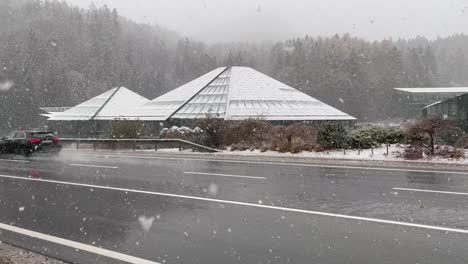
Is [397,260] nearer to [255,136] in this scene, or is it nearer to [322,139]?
[322,139]

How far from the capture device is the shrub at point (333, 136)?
22.9m

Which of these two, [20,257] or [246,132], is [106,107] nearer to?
[246,132]

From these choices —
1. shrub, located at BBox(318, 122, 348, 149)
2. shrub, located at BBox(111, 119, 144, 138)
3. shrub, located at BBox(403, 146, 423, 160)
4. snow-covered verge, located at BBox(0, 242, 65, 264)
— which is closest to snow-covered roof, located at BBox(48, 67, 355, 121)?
shrub, located at BBox(111, 119, 144, 138)

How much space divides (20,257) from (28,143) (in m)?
20.5

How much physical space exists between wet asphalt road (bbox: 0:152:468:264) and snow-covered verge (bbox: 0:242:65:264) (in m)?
0.21

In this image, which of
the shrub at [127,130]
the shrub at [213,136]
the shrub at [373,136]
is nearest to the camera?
the shrub at [373,136]

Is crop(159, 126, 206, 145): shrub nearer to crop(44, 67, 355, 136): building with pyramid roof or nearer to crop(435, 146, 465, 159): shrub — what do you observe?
crop(44, 67, 355, 136): building with pyramid roof

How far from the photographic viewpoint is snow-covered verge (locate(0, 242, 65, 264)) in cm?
634

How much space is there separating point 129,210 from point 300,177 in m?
6.01

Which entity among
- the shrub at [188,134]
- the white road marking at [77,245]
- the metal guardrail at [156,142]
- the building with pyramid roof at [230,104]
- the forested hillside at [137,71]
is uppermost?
the forested hillside at [137,71]

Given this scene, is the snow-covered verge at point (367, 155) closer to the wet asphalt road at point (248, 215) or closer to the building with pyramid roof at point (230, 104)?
the wet asphalt road at point (248, 215)

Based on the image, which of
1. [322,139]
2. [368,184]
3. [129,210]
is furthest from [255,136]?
[129,210]

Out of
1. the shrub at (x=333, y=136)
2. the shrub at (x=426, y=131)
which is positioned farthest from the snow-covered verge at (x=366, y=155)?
the shrub at (x=426, y=131)

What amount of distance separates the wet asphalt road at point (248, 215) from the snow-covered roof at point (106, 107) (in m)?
53.4
